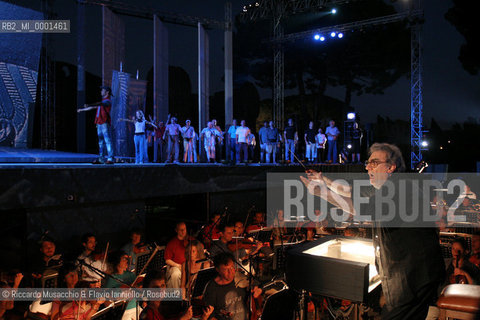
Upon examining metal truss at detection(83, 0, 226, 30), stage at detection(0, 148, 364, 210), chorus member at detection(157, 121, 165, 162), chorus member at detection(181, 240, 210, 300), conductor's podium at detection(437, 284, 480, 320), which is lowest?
chorus member at detection(181, 240, 210, 300)

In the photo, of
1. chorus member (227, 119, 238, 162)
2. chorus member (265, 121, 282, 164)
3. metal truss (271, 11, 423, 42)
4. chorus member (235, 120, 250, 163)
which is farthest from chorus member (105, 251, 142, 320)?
metal truss (271, 11, 423, 42)

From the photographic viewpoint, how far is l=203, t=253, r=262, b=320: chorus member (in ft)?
11.7

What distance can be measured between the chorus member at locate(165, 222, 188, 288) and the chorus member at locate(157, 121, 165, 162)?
6411mm

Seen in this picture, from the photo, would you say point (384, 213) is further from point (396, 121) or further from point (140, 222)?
point (396, 121)

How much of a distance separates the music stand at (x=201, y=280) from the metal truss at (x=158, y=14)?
11081 mm

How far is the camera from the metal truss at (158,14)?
11.9 metres

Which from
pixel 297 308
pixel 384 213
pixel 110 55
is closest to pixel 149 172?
pixel 297 308

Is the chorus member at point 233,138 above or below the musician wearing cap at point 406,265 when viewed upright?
above

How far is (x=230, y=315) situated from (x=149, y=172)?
398 cm

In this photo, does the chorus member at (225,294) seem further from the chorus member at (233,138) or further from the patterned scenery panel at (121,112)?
the patterned scenery panel at (121,112)

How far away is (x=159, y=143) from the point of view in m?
11.2

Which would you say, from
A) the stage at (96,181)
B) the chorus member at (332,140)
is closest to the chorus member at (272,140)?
the chorus member at (332,140)

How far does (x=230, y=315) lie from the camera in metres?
3.55

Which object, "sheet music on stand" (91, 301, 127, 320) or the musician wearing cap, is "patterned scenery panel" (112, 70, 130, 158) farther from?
the musician wearing cap
